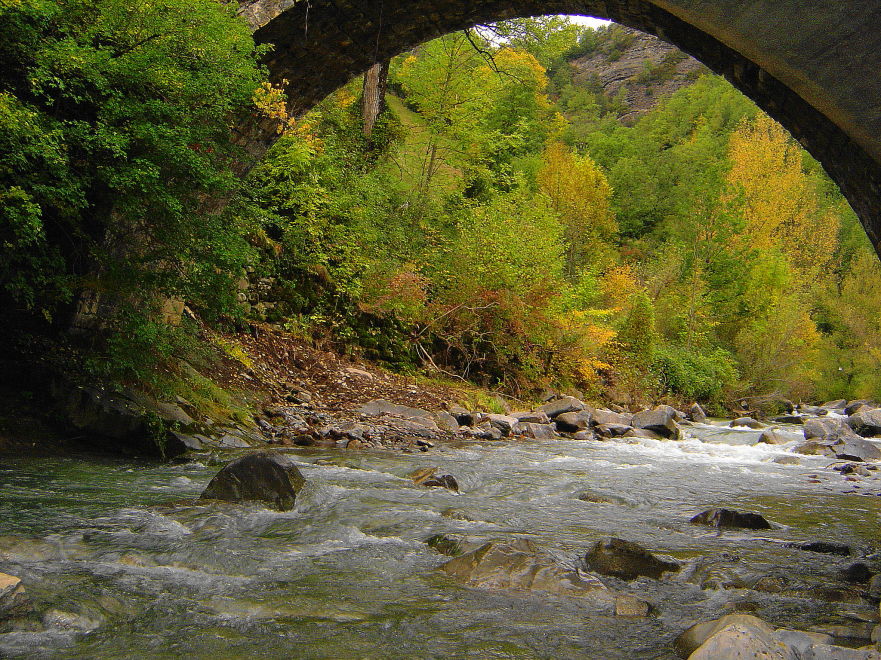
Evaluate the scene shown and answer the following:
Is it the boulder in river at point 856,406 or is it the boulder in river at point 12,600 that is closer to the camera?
the boulder in river at point 12,600

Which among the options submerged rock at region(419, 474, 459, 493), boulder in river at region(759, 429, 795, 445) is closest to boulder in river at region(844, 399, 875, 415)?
boulder in river at region(759, 429, 795, 445)

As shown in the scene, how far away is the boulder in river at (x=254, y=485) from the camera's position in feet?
17.3

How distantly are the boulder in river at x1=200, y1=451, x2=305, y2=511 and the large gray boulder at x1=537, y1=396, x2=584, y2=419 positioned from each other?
957 centimetres

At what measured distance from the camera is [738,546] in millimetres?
5133

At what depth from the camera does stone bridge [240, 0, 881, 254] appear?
3.49m

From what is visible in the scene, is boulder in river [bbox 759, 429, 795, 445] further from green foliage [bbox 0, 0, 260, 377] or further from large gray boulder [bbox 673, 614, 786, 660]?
large gray boulder [bbox 673, 614, 786, 660]

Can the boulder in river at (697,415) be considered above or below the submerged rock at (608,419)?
below

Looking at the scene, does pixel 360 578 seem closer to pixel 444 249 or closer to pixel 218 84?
pixel 218 84

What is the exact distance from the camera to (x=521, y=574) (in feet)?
12.9

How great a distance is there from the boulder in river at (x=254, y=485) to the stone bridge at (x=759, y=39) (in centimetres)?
426

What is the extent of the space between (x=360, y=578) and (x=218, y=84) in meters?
4.08

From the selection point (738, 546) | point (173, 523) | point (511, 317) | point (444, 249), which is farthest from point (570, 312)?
point (173, 523)

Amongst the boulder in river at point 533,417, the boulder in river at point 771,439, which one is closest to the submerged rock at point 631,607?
the boulder in river at point 533,417

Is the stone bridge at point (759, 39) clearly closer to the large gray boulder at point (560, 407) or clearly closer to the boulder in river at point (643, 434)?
the large gray boulder at point (560, 407)
